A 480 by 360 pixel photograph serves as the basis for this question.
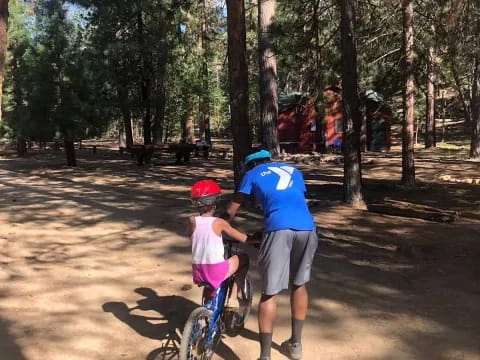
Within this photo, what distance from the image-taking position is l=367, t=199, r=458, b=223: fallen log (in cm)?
998

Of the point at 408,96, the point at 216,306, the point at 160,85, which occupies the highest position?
the point at 160,85

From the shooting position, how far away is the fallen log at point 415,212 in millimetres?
9984

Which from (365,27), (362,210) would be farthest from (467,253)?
(365,27)

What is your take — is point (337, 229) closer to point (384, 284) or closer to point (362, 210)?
point (362, 210)

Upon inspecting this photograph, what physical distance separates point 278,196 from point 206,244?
0.62 m

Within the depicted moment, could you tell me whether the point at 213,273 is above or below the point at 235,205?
below

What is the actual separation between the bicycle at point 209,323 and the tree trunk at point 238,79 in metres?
5.66

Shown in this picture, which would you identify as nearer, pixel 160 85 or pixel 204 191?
pixel 204 191

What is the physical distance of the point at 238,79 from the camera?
34.0 feet

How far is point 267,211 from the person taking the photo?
383cm

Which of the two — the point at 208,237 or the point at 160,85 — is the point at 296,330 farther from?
the point at 160,85

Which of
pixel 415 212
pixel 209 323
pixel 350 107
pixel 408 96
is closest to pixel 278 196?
pixel 209 323

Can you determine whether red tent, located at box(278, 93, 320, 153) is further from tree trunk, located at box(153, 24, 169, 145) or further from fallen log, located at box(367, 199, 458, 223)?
fallen log, located at box(367, 199, 458, 223)

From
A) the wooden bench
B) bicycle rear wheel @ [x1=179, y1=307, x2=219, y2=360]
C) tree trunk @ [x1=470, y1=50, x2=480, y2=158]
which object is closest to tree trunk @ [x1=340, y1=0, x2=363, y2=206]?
bicycle rear wheel @ [x1=179, y1=307, x2=219, y2=360]
